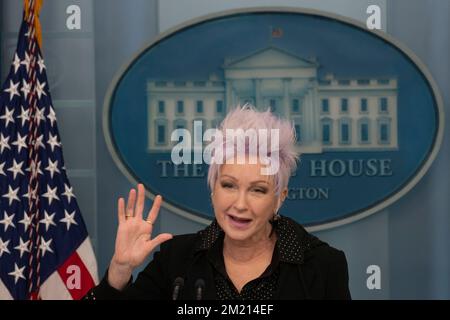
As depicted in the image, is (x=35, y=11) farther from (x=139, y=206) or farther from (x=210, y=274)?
(x=210, y=274)

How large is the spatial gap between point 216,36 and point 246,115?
1.53 m

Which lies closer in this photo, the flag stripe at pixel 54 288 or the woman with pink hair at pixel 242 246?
the woman with pink hair at pixel 242 246

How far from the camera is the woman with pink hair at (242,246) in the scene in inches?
61.0

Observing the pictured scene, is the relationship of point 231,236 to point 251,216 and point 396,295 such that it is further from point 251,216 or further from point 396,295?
point 396,295

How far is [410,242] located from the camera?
10.0 feet

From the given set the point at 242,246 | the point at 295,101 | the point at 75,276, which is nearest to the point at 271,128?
the point at 242,246

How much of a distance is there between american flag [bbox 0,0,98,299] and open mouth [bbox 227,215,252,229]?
146 centimetres

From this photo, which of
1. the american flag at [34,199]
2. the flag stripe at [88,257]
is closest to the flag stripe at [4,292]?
the american flag at [34,199]

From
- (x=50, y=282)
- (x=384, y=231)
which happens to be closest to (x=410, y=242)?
(x=384, y=231)

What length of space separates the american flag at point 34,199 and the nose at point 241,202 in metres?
1.48

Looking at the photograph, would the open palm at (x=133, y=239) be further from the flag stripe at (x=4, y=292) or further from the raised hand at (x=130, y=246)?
the flag stripe at (x=4, y=292)

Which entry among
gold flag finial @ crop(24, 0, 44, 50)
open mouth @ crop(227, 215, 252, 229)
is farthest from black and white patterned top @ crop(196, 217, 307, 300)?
gold flag finial @ crop(24, 0, 44, 50)

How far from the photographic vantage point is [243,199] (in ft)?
5.15
